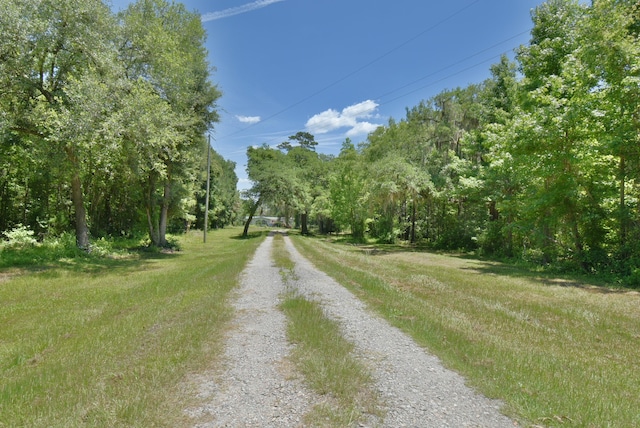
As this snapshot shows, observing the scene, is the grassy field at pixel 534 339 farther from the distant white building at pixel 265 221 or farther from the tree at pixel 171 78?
the distant white building at pixel 265 221

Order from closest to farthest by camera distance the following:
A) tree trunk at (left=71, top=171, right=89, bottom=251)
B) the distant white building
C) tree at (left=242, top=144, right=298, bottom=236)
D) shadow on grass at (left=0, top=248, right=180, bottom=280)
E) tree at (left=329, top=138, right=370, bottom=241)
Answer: shadow on grass at (left=0, top=248, right=180, bottom=280), tree trunk at (left=71, top=171, right=89, bottom=251), tree at (left=329, top=138, right=370, bottom=241), tree at (left=242, top=144, right=298, bottom=236), the distant white building

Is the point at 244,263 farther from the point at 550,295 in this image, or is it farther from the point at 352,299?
the point at 550,295

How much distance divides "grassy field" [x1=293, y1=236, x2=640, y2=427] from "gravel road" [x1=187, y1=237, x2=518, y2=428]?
1.04ft

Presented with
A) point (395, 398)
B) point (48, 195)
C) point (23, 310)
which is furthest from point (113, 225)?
point (395, 398)

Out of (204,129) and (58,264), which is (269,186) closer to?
(204,129)

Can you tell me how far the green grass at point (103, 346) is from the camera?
3189mm

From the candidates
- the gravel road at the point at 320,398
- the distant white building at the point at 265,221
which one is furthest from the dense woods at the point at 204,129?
the distant white building at the point at 265,221

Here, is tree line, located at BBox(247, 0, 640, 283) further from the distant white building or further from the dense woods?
the distant white building

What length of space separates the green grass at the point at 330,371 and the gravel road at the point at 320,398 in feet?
0.40

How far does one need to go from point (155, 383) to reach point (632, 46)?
1740 cm

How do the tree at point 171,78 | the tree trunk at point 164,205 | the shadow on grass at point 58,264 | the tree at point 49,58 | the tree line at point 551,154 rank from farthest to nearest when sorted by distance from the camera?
the tree trunk at point 164,205 < the tree at point 171,78 < the tree line at point 551,154 < the tree at point 49,58 < the shadow on grass at point 58,264

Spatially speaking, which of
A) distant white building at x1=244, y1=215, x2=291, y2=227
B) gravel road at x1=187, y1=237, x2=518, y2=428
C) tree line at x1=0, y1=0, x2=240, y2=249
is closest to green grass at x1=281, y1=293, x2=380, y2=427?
gravel road at x1=187, y1=237, x2=518, y2=428

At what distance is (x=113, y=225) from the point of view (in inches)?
1087

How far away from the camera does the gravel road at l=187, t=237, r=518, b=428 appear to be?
312 cm
